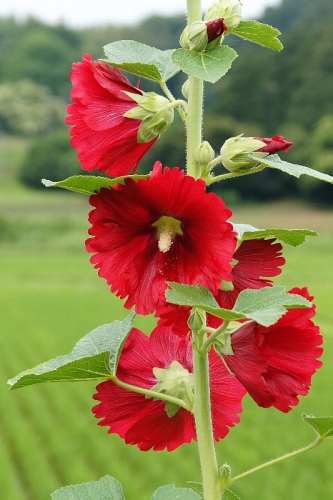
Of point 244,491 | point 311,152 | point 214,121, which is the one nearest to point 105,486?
point 244,491

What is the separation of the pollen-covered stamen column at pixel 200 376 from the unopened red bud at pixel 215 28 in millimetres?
35

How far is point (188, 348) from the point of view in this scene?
751 mm

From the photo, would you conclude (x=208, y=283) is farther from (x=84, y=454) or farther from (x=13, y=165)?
(x=13, y=165)

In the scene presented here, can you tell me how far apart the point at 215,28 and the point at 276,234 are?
0.57ft

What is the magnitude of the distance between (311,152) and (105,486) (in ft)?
68.1

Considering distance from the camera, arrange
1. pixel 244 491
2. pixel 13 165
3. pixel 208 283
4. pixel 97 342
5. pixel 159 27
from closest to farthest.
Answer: pixel 208 283
pixel 97 342
pixel 244 491
pixel 13 165
pixel 159 27

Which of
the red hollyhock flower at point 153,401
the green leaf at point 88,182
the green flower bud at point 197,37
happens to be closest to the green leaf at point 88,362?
the red hollyhock flower at point 153,401

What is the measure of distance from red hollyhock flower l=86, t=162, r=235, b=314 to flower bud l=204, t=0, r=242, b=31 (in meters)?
0.15

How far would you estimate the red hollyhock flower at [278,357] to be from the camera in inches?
23.5

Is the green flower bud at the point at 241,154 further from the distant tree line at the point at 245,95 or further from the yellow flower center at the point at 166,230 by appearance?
the distant tree line at the point at 245,95

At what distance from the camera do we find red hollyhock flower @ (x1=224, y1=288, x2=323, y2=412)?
596 mm

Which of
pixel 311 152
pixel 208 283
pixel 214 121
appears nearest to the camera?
pixel 208 283

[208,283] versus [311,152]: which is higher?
[208,283]

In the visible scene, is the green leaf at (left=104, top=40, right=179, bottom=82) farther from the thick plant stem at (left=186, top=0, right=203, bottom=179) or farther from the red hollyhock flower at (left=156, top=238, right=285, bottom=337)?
the red hollyhock flower at (left=156, top=238, right=285, bottom=337)
